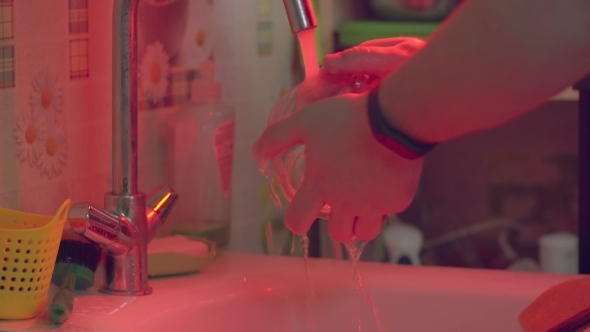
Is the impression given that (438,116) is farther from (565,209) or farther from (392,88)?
(565,209)

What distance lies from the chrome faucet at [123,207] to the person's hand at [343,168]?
20cm

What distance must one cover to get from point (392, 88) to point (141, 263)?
389 millimetres

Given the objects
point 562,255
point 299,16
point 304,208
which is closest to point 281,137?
point 304,208

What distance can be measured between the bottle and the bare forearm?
47 centimetres

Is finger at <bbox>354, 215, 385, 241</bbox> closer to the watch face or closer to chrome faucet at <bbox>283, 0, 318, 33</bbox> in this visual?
the watch face

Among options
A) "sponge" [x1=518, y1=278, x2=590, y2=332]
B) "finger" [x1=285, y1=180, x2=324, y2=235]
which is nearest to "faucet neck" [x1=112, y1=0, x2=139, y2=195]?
"finger" [x1=285, y1=180, x2=324, y2=235]

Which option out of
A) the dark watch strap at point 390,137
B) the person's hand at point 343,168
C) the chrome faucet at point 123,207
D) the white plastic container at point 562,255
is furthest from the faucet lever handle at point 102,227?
the white plastic container at point 562,255

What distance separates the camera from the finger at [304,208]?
30.0 inches

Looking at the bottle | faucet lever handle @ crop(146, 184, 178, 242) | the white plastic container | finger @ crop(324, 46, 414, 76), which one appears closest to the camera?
finger @ crop(324, 46, 414, 76)

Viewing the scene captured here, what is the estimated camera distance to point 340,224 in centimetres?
78

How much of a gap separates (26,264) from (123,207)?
135mm

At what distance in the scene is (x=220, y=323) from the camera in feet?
3.35

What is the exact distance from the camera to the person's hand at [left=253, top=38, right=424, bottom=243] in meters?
0.73

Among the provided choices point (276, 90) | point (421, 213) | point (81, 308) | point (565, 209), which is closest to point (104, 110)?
point (81, 308)
